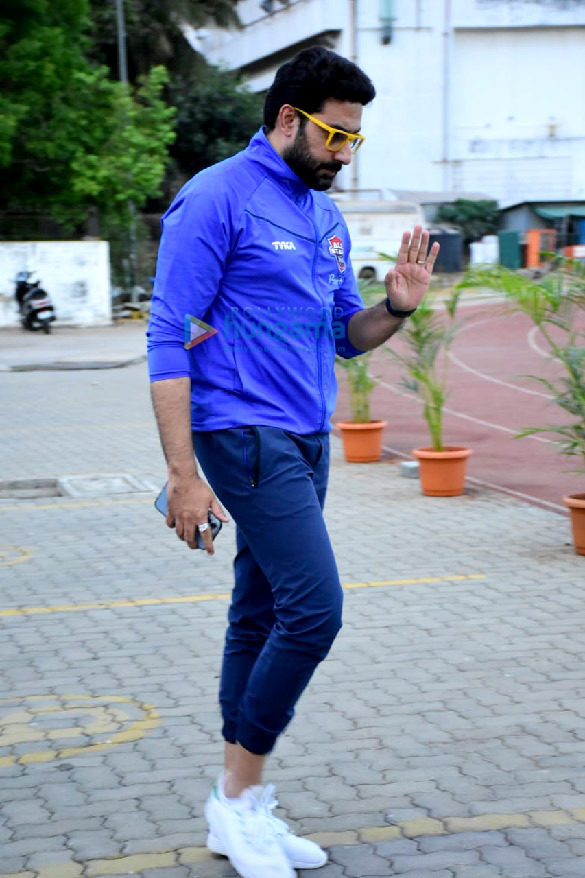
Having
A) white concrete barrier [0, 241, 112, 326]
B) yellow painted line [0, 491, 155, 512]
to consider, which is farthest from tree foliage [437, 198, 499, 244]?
yellow painted line [0, 491, 155, 512]

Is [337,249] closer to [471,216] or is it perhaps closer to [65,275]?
[65,275]

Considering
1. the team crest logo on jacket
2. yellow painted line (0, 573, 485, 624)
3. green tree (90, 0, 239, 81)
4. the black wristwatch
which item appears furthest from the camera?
green tree (90, 0, 239, 81)

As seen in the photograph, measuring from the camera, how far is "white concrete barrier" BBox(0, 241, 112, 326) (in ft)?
95.0

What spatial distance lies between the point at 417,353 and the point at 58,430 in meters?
4.98

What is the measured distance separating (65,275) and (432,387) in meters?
21.5

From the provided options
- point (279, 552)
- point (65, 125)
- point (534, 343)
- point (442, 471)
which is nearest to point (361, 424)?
point (442, 471)

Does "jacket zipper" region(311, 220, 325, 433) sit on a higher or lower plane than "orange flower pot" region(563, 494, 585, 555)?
higher

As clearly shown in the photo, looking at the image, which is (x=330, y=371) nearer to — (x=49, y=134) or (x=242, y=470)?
(x=242, y=470)

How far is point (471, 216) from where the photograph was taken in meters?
47.8

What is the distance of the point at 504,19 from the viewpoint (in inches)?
1901

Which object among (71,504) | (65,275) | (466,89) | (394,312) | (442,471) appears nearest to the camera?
(394,312)

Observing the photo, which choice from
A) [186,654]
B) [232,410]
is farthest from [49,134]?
[232,410]

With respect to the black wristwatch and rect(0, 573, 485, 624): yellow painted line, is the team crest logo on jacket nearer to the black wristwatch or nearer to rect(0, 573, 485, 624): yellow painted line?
the black wristwatch

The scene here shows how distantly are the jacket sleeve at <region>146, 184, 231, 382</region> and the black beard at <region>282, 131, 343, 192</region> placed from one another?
237 millimetres
